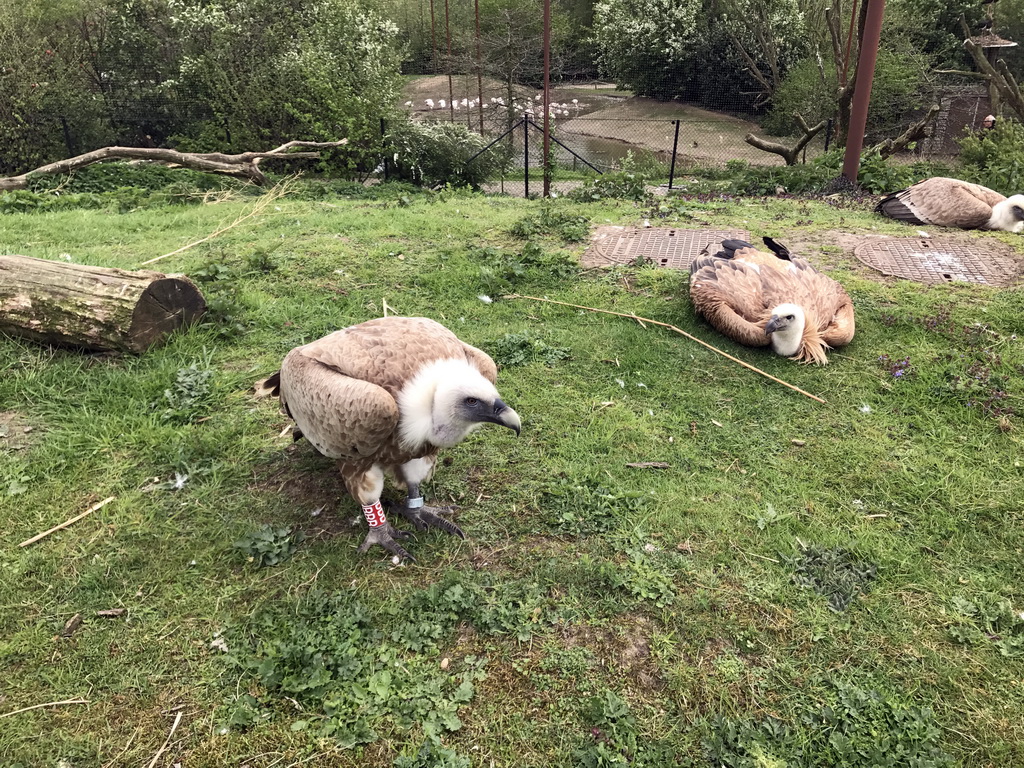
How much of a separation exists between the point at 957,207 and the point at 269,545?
8.84m

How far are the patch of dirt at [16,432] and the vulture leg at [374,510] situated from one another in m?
2.18

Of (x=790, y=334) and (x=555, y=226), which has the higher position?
(x=555, y=226)

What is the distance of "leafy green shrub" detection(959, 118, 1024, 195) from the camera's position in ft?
31.0

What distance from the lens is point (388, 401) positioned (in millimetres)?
2701

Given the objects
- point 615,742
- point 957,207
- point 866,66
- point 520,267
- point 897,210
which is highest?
point 866,66

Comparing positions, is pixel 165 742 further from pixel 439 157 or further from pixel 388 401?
pixel 439 157

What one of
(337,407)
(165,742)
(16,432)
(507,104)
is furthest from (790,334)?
(507,104)

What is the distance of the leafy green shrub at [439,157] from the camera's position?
39.1ft

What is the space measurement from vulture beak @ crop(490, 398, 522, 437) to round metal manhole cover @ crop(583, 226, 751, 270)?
4450 mm

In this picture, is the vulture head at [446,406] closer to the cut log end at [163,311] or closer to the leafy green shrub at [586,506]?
the leafy green shrub at [586,506]

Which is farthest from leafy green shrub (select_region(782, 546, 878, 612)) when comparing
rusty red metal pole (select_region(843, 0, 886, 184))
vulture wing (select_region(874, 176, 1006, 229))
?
rusty red metal pole (select_region(843, 0, 886, 184))

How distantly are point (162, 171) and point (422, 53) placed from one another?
18.8m

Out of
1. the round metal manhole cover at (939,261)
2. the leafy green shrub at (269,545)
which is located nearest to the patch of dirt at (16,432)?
the leafy green shrub at (269,545)

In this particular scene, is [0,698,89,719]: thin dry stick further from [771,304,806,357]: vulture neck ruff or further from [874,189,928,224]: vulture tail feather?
[874,189,928,224]: vulture tail feather
